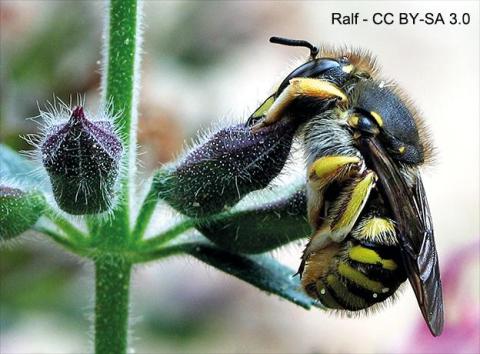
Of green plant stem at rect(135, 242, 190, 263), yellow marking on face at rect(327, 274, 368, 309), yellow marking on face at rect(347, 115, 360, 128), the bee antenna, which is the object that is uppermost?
the bee antenna

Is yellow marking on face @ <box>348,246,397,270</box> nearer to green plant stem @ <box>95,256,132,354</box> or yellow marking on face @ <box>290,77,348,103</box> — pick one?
yellow marking on face @ <box>290,77,348,103</box>

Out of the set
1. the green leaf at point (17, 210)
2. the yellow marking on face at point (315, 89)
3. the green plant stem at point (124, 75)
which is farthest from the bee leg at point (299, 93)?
the green leaf at point (17, 210)

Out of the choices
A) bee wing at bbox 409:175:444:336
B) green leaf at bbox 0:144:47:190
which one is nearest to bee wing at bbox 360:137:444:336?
bee wing at bbox 409:175:444:336

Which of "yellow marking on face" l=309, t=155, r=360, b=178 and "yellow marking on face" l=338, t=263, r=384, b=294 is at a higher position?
"yellow marking on face" l=309, t=155, r=360, b=178

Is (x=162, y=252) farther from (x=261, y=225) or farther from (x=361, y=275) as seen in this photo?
(x=361, y=275)

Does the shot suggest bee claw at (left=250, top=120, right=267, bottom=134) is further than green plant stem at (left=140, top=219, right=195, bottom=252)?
No

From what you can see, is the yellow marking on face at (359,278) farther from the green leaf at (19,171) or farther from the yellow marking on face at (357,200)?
the green leaf at (19,171)

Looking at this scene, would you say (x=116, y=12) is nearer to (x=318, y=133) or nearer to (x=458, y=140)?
(x=318, y=133)
